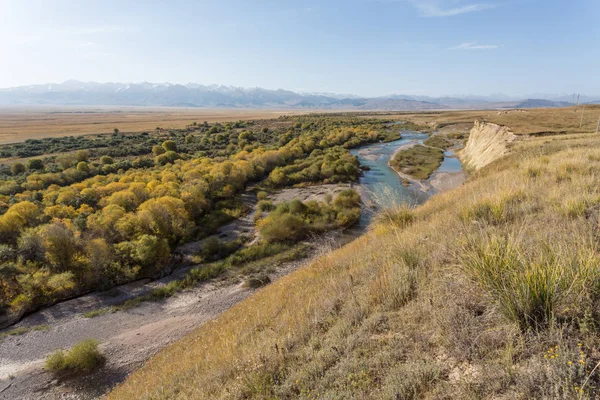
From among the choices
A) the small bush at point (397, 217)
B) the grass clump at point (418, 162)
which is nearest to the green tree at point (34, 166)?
the small bush at point (397, 217)

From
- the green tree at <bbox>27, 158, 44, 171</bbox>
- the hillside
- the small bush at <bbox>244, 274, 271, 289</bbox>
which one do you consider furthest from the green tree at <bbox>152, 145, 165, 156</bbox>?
the hillside

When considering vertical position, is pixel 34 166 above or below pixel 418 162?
below

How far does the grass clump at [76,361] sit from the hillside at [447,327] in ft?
27.7

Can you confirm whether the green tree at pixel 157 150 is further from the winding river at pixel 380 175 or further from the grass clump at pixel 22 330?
the grass clump at pixel 22 330

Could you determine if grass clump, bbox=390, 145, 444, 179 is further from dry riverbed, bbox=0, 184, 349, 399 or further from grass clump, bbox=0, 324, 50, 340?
grass clump, bbox=0, 324, 50, 340

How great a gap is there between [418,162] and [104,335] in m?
42.1

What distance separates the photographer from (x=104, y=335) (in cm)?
1344

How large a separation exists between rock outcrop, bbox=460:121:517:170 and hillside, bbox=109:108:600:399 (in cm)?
2653

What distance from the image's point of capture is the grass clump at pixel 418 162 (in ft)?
127

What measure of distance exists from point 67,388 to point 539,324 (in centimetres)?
1509

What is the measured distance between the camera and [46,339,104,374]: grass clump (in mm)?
11461

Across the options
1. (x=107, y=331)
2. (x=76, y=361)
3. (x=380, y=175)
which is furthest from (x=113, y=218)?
(x=380, y=175)

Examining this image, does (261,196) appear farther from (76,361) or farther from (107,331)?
(76,361)

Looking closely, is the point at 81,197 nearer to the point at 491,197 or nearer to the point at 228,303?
the point at 228,303
